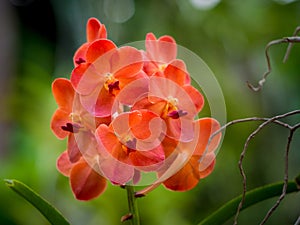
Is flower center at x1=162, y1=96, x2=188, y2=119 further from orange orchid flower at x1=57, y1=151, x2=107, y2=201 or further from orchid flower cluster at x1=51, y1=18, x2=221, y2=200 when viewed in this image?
orange orchid flower at x1=57, y1=151, x2=107, y2=201

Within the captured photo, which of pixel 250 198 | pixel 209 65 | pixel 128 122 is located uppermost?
pixel 209 65

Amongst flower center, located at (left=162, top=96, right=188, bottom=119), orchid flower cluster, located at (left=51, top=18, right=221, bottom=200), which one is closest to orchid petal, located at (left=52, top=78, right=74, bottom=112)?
orchid flower cluster, located at (left=51, top=18, right=221, bottom=200)

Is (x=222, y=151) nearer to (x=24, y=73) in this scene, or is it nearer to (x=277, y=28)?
(x=277, y=28)

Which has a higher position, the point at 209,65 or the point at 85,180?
the point at 209,65

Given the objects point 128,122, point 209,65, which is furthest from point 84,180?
point 209,65

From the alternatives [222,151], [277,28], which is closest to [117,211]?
[222,151]

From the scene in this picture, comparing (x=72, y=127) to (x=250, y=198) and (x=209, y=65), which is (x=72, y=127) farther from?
(x=209, y=65)

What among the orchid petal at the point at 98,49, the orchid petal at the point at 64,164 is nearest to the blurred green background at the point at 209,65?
the orchid petal at the point at 64,164
